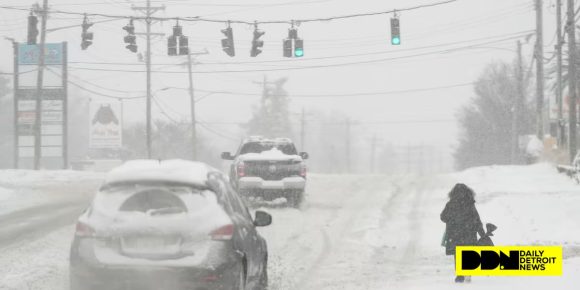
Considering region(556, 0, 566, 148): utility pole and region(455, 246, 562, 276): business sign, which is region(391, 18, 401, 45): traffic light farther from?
region(455, 246, 562, 276): business sign

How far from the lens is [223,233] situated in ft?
23.0

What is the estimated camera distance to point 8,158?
82.9 m

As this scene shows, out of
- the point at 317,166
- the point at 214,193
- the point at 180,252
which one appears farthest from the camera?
the point at 317,166

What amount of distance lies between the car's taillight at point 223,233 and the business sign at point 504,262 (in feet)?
12.5

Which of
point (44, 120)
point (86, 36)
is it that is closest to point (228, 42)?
point (86, 36)

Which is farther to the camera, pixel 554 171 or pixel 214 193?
pixel 554 171

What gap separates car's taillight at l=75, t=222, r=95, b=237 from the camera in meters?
6.96

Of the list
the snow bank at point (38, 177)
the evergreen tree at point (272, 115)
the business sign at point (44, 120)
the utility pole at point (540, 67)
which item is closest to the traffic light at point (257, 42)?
the snow bank at point (38, 177)

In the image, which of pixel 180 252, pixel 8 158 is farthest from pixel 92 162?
pixel 180 252

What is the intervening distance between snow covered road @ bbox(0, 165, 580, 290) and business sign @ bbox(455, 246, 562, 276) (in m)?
0.20

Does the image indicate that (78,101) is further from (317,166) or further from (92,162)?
(317,166)

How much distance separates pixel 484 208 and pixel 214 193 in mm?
12637

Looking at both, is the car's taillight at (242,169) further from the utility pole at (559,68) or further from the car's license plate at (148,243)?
the utility pole at (559,68)

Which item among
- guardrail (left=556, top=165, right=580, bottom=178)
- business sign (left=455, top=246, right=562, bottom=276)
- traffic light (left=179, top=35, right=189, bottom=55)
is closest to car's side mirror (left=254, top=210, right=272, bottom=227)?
business sign (left=455, top=246, right=562, bottom=276)
